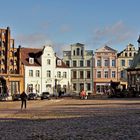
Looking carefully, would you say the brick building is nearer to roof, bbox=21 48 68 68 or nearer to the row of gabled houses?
the row of gabled houses

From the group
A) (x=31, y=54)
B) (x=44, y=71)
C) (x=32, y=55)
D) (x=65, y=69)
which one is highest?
(x=31, y=54)

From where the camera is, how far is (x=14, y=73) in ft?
306

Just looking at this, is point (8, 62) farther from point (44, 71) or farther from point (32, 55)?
point (44, 71)

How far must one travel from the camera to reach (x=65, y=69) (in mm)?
109688

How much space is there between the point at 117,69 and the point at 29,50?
22801 mm

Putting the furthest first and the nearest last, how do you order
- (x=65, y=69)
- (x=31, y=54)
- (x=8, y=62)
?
1. (x=65, y=69)
2. (x=31, y=54)
3. (x=8, y=62)

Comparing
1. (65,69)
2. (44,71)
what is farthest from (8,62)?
(65,69)

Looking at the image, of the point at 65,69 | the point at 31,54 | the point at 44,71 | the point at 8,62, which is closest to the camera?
the point at 8,62

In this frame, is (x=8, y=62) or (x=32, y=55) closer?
(x=8, y=62)

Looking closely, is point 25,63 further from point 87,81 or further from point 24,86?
point 87,81

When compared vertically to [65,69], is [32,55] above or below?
above

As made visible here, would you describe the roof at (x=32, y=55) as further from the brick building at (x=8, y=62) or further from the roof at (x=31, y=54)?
the brick building at (x=8, y=62)

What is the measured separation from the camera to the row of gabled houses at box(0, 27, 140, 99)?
93.2 m

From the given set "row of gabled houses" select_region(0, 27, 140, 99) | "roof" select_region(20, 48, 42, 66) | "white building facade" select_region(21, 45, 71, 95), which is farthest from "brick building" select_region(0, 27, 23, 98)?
"roof" select_region(20, 48, 42, 66)
